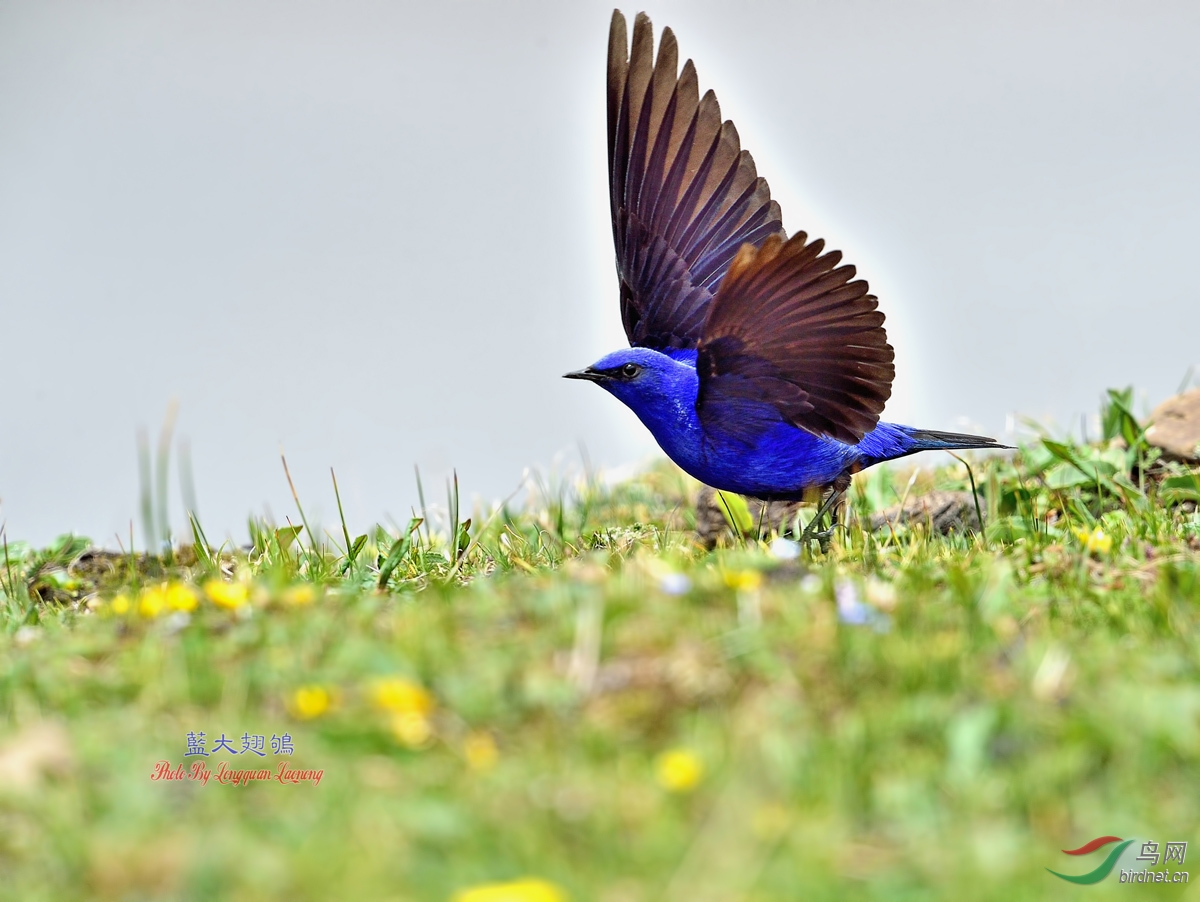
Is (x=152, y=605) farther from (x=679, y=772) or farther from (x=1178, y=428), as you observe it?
(x=1178, y=428)

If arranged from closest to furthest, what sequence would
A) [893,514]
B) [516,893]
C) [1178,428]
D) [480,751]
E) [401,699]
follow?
[516,893] < [480,751] < [401,699] < [893,514] < [1178,428]

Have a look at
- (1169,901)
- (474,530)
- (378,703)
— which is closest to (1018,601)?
(1169,901)

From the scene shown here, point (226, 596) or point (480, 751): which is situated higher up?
point (226, 596)

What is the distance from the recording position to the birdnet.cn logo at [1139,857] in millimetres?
2514

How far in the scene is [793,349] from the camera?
17.1 ft

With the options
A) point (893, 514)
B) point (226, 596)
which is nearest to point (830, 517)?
point (893, 514)

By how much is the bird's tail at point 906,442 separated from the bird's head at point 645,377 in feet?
3.17

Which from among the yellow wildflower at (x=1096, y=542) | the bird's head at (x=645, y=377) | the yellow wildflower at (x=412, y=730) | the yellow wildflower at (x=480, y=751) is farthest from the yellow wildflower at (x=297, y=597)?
the yellow wildflower at (x=1096, y=542)

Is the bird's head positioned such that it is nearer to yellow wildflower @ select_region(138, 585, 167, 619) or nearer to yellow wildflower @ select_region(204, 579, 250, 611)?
yellow wildflower @ select_region(204, 579, 250, 611)

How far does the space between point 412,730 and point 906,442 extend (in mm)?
4016

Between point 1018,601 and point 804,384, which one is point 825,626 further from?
point 804,384

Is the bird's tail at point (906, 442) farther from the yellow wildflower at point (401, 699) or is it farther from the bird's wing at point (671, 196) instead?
the yellow wildflower at point (401, 699)

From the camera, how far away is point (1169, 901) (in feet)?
7.97

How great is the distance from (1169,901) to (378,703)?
1.74 meters
